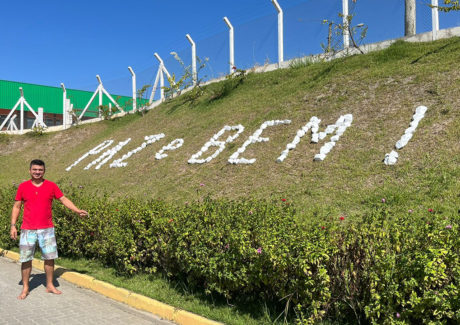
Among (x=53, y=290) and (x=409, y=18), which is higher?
(x=409, y=18)

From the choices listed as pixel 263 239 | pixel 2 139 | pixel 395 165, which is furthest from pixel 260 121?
pixel 2 139

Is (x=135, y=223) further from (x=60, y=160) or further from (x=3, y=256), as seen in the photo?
(x=60, y=160)

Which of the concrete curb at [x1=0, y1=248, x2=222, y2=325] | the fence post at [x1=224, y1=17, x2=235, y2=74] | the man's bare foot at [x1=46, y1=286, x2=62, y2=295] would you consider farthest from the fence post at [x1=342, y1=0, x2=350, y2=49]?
the man's bare foot at [x1=46, y1=286, x2=62, y2=295]

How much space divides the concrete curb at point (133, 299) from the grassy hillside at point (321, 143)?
3.66m

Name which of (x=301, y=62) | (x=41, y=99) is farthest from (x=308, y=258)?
(x=41, y=99)

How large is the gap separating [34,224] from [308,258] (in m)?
3.77

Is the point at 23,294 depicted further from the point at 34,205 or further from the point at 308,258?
the point at 308,258

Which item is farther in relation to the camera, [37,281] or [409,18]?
[409,18]

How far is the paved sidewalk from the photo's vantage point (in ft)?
13.9

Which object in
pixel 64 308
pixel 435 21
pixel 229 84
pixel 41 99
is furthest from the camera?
pixel 41 99

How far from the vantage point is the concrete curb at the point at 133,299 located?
4.08 meters

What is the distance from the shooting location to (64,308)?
15.3ft

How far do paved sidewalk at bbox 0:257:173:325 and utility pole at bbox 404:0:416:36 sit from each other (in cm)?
1364

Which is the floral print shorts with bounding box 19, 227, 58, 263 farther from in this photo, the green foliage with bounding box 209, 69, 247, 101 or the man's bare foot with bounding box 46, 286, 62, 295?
the green foliage with bounding box 209, 69, 247, 101
